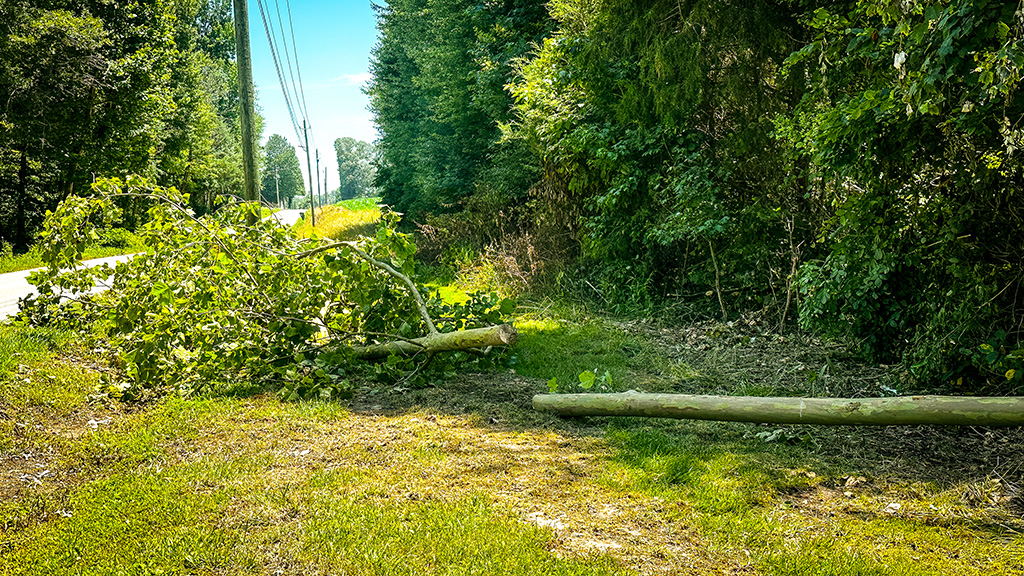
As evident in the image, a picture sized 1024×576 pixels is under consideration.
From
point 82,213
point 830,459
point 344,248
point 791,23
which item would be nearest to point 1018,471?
point 830,459

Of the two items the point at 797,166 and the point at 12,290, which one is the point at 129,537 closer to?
the point at 797,166

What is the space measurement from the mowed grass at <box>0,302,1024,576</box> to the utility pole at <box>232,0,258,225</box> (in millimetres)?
6943

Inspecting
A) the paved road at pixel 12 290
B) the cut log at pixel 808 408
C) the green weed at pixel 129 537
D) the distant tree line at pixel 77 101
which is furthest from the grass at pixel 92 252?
the cut log at pixel 808 408

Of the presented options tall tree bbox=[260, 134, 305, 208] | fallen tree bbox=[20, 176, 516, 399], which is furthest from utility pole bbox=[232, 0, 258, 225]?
tall tree bbox=[260, 134, 305, 208]

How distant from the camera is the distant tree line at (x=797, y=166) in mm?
4375

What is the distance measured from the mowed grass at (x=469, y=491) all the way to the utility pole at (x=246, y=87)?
694 centimetres

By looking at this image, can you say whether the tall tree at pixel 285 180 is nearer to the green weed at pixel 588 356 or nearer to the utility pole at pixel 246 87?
the utility pole at pixel 246 87

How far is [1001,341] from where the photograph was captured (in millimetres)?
4785

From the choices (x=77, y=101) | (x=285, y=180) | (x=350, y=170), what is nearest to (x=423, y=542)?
(x=77, y=101)

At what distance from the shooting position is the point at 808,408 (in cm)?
412

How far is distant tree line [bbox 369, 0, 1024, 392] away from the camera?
14.4ft

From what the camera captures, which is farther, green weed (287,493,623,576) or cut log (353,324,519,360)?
cut log (353,324,519,360)

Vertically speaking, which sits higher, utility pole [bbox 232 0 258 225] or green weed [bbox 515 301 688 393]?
utility pole [bbox 232 0 258 225]

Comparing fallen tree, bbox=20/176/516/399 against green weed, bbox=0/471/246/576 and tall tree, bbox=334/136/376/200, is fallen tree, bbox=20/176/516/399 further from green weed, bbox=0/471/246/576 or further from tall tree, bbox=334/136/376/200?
tall tree, bbox=334/136/376/200
